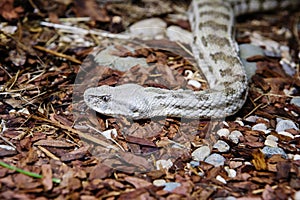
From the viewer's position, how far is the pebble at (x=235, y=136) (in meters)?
5.48

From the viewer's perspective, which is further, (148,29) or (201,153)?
(148,29)

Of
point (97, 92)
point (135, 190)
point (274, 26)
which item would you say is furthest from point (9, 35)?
point (274, 26)

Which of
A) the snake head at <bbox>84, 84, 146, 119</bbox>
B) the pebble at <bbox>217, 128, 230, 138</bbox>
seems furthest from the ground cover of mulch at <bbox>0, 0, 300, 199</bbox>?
the snake head at <bbox>84, 84, 146, 119</bbox>

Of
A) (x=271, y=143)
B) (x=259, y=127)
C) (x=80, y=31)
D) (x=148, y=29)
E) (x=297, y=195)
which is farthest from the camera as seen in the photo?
(x=148, y=29)

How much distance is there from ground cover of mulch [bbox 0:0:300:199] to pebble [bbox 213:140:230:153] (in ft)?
0.04

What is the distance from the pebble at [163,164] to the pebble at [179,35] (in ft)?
8.61

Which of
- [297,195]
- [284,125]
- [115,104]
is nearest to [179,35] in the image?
[115,104]

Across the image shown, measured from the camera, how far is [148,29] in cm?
752

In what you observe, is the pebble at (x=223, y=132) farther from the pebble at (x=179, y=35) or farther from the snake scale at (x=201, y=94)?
the pebble at (x=179, y=35)

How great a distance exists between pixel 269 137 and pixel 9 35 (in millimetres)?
3840

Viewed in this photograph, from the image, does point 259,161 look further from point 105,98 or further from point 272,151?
point 105,98

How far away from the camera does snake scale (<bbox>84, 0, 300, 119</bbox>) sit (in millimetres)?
5562

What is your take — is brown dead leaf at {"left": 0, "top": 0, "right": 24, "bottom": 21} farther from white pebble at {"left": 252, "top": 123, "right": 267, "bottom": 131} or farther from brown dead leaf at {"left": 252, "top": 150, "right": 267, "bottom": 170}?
brown dead leaf at {"left": 252, "top": 150, "right": 267, "bottom": 170}

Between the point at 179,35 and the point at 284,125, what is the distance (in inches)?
94.8
